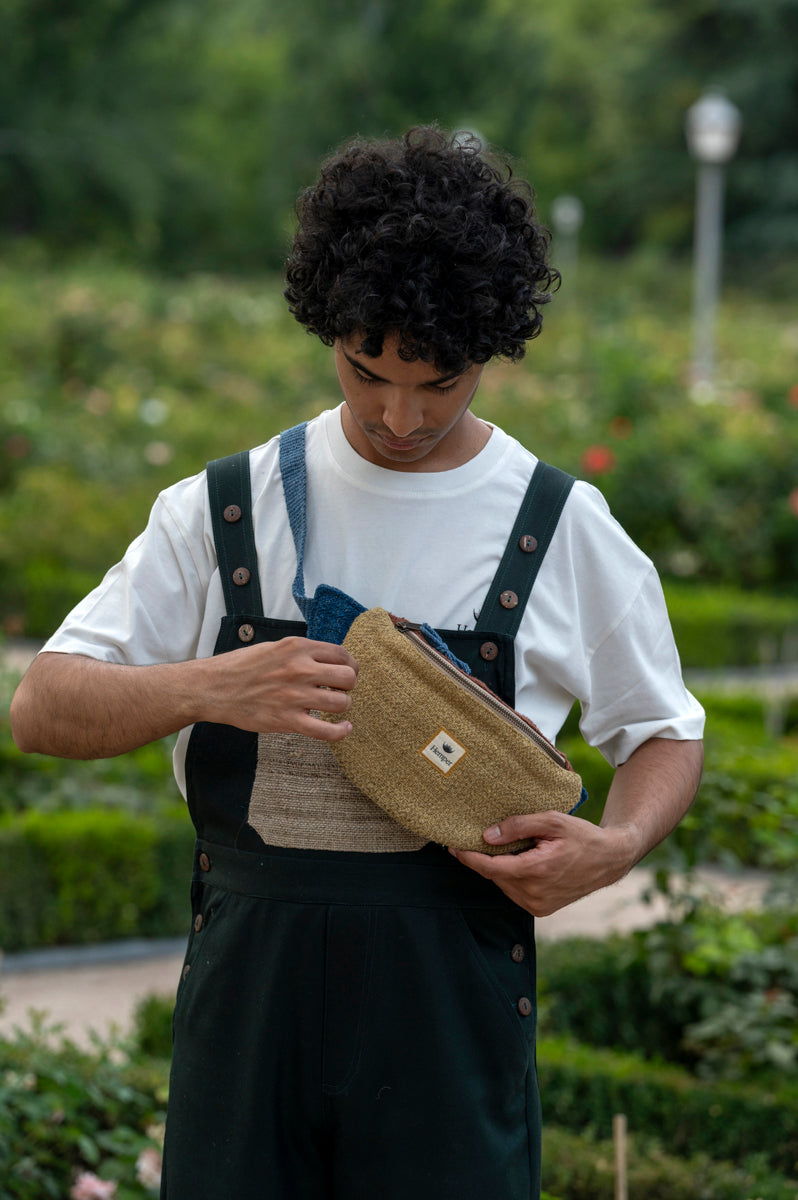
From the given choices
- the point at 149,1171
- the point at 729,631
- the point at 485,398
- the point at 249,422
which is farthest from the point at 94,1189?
the point at 485,398

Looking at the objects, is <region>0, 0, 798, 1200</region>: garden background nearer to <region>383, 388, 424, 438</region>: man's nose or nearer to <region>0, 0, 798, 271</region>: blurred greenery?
<region>0, 0, 798, 271</region>: blurred greenery

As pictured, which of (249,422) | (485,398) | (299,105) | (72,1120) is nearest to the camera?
(72,1120)

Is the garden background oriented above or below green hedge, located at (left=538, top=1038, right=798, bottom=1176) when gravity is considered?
above

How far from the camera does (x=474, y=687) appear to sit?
131cm

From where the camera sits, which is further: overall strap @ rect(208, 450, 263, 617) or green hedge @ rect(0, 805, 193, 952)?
green hedge @ rect(0, 805, 193, 952)

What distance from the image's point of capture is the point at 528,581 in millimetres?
1396

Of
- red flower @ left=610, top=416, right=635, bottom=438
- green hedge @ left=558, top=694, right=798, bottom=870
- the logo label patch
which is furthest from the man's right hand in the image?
red flower @ left=610, top=416, right=635, bottom=438

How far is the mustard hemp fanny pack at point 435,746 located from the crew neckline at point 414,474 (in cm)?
17

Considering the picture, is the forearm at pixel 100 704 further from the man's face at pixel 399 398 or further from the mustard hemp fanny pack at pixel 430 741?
the man's face at pixel 399 398

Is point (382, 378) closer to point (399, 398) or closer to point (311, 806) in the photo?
point (399, 398)

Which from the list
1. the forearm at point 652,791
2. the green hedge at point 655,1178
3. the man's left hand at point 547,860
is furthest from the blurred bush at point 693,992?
the man's left hand at point 547,860

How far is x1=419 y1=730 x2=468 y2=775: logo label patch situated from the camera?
1.32m

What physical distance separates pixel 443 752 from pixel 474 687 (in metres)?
0.07

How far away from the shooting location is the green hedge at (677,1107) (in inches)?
113
